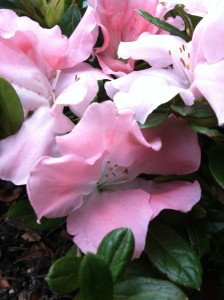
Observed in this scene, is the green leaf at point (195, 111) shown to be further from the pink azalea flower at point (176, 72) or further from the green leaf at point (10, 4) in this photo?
the green leaf at point (10, 4)

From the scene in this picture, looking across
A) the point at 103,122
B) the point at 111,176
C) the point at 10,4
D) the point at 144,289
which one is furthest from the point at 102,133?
the point at 10,4

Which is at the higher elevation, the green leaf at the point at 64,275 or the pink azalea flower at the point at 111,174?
the pink azalea flower at the point at 111,174

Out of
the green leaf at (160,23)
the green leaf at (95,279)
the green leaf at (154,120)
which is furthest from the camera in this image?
the green leaf at (160,23)

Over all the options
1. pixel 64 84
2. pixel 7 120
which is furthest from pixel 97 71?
pixel 7 120

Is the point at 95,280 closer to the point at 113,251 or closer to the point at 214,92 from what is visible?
the point at 113,251

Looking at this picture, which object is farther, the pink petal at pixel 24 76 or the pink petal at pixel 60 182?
the pink petal at pixel 24 76

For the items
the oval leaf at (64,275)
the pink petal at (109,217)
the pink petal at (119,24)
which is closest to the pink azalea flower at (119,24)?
the pink petal at (119,24)

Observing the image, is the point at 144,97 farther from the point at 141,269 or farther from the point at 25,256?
the point at 25,256
